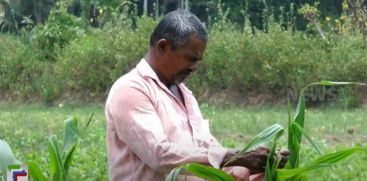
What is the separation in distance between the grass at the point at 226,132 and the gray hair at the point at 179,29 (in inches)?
107

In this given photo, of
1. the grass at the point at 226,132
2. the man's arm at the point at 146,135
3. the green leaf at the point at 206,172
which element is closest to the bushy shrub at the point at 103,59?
the grass at the point at 226,132

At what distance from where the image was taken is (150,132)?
2803 mm

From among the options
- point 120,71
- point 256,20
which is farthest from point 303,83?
point 256,20

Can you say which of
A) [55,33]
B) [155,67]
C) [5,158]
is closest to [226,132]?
[155,67]

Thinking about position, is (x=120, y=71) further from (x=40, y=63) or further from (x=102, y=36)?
(x=40, y=63)

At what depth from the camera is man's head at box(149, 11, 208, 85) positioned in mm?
2979

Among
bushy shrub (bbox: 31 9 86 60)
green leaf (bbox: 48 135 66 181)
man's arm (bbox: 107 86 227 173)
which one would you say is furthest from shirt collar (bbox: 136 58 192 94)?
bushy shrub (bbox: 31 9 86 60)

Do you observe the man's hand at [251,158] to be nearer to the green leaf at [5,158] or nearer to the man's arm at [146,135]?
the man's arm at [146,135]

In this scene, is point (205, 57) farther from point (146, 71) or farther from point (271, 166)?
point (271, 166)

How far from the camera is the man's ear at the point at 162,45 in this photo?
3.00 metres

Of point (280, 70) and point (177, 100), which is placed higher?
point (177, 100)

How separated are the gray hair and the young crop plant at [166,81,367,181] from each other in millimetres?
444

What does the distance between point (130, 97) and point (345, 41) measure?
12229 mm

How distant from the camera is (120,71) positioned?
15.3 metres
